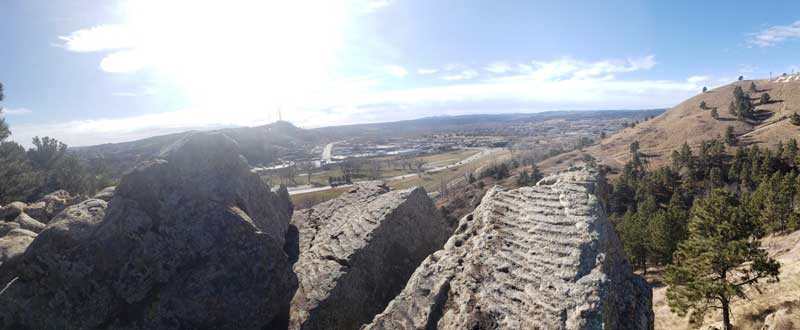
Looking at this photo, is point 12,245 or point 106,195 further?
point 106,195

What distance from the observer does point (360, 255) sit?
16.9 meters

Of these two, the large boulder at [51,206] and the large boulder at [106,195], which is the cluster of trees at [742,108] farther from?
the large boulder at [51,206]

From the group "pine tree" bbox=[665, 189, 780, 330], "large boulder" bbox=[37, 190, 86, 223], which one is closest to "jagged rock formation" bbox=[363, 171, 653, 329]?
"pine tree" bbox=[665, 189, 780, 330]

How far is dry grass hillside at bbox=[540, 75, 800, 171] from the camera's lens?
13725 centimetres

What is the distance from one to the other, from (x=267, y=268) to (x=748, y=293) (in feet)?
106

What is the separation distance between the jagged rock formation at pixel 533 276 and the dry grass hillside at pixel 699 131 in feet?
468

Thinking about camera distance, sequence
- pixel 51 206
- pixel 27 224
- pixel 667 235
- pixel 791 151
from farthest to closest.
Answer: pixel 791 151, pixel 667 235, pixel 51 206, pixel 27 224

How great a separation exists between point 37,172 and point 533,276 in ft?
188

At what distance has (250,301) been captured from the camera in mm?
13562

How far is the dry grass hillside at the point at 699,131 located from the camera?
137250 mm

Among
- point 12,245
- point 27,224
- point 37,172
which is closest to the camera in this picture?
point 12,245

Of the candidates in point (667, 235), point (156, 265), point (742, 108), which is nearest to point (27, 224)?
point (156, 265)

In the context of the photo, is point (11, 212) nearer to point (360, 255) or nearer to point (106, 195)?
point (106, 195)

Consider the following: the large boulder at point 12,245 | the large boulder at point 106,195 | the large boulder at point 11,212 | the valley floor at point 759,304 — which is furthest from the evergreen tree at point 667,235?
the large boulder at point 11,212
